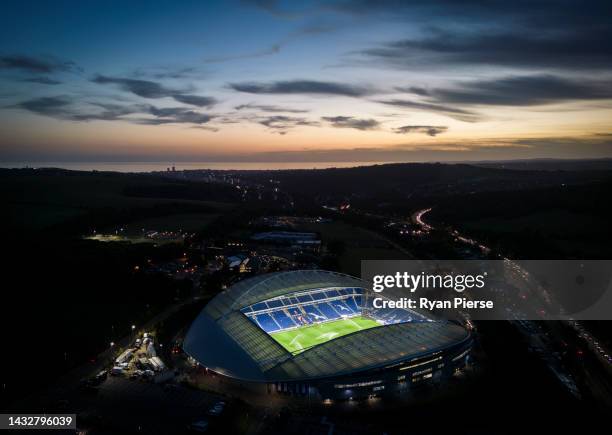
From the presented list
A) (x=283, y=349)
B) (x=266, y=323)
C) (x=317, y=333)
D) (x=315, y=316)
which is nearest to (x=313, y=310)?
(x=315, y=316)

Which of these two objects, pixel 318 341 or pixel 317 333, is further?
pixel 317 333

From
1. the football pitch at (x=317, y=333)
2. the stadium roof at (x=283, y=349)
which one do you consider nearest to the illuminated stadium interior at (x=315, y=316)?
the football pitch at (x=317, y=333)

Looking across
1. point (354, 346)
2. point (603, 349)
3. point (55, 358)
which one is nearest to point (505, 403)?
point (354, 346)

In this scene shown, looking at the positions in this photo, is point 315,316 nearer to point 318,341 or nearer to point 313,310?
point 313,310

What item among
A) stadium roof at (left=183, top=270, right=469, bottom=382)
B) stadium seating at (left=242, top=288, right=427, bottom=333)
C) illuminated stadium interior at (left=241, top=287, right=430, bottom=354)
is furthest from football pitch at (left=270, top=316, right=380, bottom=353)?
stadium roof at (left=183, top=270, right=469, bottom=382)

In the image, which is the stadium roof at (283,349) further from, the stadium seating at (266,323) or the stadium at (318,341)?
the stadium seating at (266,323)
